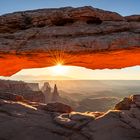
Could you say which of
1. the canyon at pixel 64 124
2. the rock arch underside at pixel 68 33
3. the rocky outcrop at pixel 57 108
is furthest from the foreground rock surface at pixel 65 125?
the rock arch underside at pixel 68 33

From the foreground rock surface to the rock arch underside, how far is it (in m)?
4.31

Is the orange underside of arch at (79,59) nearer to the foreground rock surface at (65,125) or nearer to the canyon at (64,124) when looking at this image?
the canyon at (64,124)

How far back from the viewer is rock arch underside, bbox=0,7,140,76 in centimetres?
2053

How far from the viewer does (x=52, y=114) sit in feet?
73.1

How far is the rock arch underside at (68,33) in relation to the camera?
2053 centimetres

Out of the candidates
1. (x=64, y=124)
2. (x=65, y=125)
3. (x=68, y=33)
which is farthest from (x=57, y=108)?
(x=68, y=33)

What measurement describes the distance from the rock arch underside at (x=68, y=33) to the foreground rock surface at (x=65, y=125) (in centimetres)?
431

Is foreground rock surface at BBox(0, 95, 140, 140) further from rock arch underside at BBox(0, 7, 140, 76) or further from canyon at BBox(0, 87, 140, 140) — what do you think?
rock arch underside at BBox(0, 7, 140, 76)

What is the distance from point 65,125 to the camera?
19.6m

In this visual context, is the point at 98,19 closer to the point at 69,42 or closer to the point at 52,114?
the point at 69,42

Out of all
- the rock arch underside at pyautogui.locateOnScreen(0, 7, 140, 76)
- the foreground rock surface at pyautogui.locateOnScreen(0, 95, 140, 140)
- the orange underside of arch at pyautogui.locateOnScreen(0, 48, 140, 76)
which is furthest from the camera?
the orange underside of arch at pyautogui.locateOnScreen(0, 48, 140, 76)

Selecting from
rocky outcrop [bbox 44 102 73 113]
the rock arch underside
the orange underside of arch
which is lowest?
rocky outcrop [bbox 44 102 73 113]

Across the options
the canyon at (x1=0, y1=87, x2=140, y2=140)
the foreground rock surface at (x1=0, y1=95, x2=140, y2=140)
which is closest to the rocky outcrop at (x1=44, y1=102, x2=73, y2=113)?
the canyon at (x1=0, y1=87, x2=140, y2=140)

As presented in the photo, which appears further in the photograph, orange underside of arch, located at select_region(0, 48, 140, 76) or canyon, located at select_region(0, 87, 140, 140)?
orange underside of arch, located at select_region(0, 48, 140, 76)
